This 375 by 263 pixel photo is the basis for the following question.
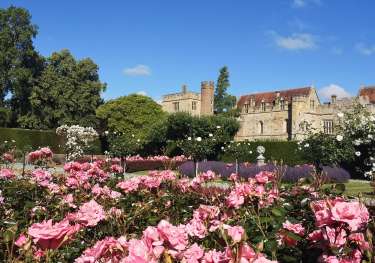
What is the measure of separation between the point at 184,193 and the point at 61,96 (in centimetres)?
3649

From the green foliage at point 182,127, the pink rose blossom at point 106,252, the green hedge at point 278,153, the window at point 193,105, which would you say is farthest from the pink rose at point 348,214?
the window at point 193,105

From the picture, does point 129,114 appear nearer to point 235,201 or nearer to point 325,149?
point 325,149

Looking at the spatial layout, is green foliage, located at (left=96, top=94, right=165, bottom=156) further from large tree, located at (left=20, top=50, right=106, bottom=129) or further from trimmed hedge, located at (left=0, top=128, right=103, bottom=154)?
trimmed hedge, located at (left=0, top=128, right=103, bottom=154)

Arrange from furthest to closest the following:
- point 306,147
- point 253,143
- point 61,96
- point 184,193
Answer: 1. point 61,96
2. point 253,143
3. point 306,147
4. point 184,193

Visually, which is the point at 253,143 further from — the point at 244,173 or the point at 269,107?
the point at 269,107

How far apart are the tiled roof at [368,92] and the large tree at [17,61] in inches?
1199

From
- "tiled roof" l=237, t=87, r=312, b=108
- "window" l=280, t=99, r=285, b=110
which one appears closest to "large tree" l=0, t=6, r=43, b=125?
"window" l=280, t=99, r=285, b=110

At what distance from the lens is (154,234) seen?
1.47 meters

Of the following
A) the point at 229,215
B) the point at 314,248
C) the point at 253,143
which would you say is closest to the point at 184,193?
the point at 229,215

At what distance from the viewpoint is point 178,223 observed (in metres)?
3.45

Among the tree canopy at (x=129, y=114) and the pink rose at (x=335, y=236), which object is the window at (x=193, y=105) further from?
the pink rose at (x=335, y=236)

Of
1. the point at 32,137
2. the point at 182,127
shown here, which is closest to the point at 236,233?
the point at 182,127

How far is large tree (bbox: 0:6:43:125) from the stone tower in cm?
2193

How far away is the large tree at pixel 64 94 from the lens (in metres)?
38.6
